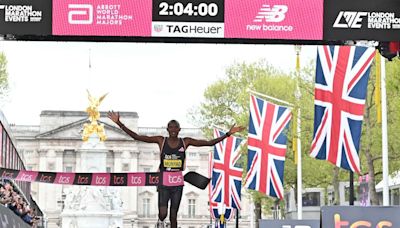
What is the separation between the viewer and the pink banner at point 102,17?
17859mm

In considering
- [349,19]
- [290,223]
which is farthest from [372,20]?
[290,223]

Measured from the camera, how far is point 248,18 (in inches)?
709

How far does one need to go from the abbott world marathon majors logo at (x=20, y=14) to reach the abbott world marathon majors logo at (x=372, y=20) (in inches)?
173

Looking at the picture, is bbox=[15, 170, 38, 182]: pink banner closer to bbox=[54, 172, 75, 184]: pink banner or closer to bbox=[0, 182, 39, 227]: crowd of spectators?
bbox=[54, 172, 75, 184]: pink banner

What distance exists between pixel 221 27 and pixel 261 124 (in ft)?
75.2

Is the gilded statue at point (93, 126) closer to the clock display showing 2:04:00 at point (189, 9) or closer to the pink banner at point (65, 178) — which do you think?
the clock display showing 2:04:00 at point (189, 9)

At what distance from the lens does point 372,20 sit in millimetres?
18062

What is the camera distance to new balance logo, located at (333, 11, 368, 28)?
1809 cm

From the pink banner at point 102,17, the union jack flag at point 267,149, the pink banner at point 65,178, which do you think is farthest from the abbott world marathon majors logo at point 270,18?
the union jack flag at point 267,149

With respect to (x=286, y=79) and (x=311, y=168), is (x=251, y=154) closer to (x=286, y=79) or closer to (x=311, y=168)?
(x=311, y=168)

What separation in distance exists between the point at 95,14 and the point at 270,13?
8.14ft

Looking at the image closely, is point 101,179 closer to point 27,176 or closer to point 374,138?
point 27,176

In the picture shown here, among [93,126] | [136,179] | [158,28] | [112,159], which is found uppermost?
[112,159]

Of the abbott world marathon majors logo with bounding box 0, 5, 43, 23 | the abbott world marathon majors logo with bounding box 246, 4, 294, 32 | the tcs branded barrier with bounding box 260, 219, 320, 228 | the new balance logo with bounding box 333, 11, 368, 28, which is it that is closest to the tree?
the tcs branded barrier with bounding box 260, 219, 320, 228
